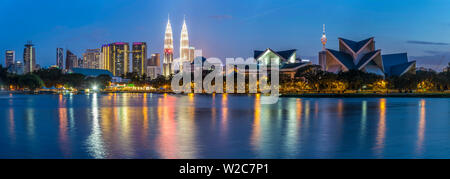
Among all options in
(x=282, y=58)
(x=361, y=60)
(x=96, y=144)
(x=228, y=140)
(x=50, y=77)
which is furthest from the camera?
(x=282, y=58)

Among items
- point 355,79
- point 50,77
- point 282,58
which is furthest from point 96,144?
point 50,77

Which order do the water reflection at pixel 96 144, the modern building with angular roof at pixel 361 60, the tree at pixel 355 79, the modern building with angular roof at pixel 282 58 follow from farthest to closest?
the modern building with angular roof at pixel 282 58 < the modern building with angular roof at pixel 361 60 < the tree at pixel 355 79 < the water reflection at pixel 96 144

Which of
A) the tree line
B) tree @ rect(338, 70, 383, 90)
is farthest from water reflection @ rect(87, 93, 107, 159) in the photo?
the tree line

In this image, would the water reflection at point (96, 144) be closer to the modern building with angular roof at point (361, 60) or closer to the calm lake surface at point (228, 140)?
the calm lake surface at point (228, 140)

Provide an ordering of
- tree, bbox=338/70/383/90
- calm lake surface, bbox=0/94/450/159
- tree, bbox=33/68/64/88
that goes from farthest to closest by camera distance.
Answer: tree, bbox=33/68/64/88 < tree, bbox=338/70/383/90 < calm lake surface, bbox=0/94/450/159

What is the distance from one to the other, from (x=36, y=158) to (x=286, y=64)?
92363mm

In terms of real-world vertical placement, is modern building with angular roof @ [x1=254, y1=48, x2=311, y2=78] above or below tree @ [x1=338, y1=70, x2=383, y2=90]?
above

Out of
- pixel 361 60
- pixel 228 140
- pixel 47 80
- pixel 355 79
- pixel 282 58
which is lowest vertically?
pixel 228 140

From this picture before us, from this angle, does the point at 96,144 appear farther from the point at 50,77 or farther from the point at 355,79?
the point at 50,77

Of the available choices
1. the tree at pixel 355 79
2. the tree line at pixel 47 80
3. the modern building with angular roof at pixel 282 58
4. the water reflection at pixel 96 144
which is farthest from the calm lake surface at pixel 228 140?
the modern building with angular roof at pixel 282 58

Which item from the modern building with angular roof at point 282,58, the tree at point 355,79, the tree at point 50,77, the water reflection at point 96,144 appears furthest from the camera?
the modern building with angular roof at point 282,58

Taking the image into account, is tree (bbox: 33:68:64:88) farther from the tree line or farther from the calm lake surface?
the calm lake surface
